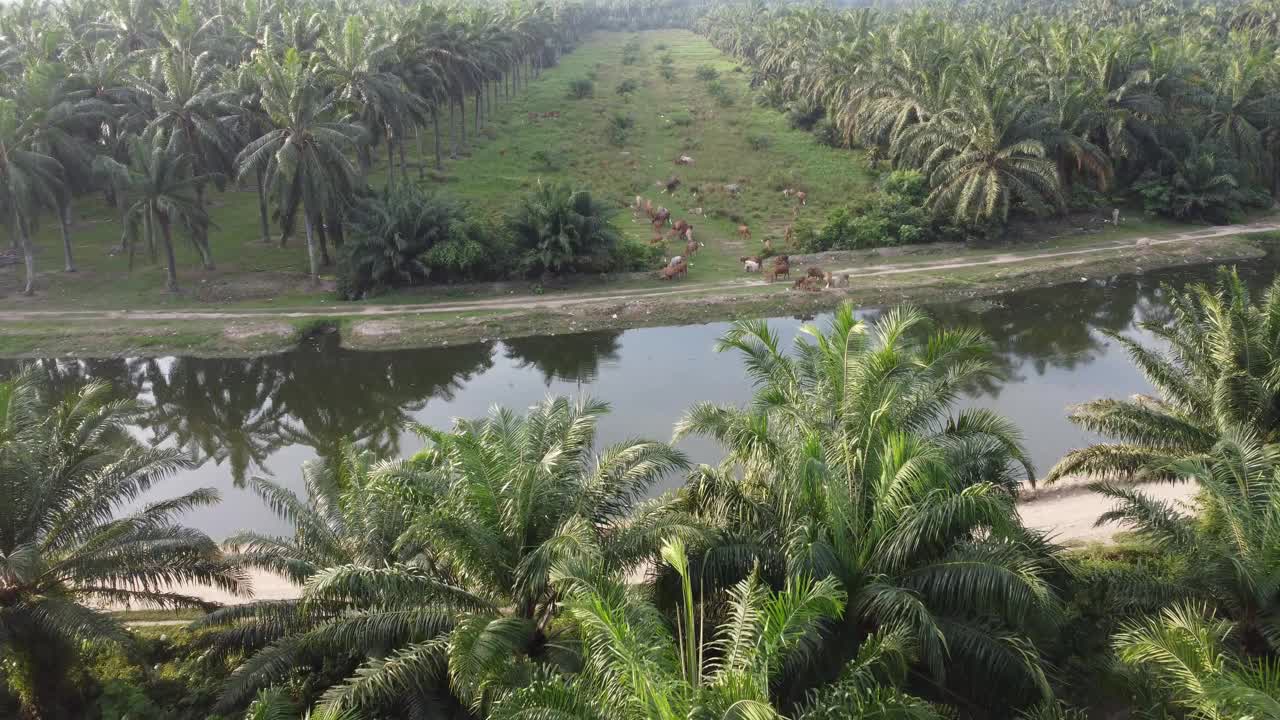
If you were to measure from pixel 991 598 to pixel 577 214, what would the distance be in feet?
92.0

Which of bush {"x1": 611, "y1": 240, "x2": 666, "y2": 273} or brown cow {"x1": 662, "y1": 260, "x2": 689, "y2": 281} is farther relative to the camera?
bush {"x1": 611, "y1": 240, "x2": 666, "y2": 273}

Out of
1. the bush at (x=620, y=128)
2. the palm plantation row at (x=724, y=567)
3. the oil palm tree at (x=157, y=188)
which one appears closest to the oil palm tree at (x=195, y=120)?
the oil palm tree at (x=157, y=188)

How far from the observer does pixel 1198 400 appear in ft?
51.1

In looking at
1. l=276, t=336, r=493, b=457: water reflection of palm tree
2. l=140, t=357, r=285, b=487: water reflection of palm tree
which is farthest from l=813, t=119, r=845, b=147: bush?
l=140, t=357, r=285, b=487: water reflection of palm tree

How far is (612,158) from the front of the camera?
57.5 m

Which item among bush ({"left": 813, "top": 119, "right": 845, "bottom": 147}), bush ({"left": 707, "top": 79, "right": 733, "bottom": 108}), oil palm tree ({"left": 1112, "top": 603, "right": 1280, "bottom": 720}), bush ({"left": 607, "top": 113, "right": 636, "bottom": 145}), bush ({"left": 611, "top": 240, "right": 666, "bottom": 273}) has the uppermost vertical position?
bush ({"left": 707, "top": 79, "right": 733, "bottom": 108})

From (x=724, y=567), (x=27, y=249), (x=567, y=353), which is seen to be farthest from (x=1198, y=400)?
(x=27, y=249)

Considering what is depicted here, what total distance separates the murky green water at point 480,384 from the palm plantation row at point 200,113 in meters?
6.59

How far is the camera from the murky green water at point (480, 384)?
25375 mm

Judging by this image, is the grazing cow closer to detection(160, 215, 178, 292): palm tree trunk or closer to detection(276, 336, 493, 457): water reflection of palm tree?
detection(276, 336, 493, 457): water reflection of palm tree

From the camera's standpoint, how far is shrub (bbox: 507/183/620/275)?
36.5m

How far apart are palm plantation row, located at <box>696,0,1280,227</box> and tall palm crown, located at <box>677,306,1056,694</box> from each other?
28.2 metres

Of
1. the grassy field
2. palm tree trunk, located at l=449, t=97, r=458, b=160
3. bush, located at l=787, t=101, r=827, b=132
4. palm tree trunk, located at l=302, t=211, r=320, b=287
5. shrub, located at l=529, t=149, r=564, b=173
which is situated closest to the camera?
palm tree trunk, located at l=302, t=211, r=320, b=287

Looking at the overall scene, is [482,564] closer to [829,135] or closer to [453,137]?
[453,137]
